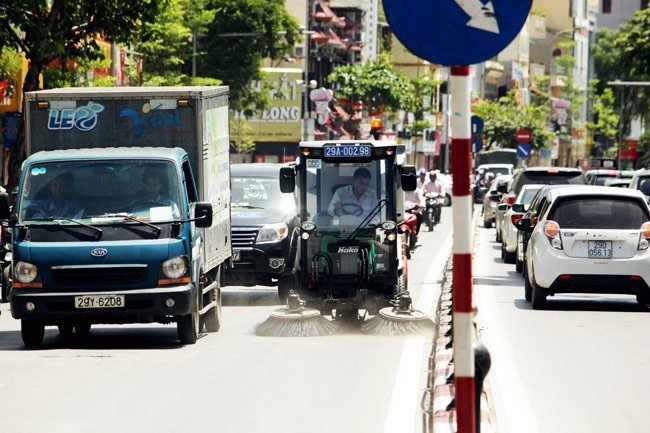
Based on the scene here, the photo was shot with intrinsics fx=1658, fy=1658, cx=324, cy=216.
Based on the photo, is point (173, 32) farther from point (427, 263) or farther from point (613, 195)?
point (613, 195)

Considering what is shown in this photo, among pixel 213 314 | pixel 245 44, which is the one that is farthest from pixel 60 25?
pixel 245 44

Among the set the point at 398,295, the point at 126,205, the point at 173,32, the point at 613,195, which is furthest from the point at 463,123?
the point at 173,32

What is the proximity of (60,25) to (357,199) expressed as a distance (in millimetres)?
12926

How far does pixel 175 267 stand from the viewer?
51.9 ft

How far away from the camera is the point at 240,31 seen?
73.7 metres

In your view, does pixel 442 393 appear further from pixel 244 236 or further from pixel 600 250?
pixel 244 236

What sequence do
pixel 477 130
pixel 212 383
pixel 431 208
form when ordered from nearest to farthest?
pixel 212 383 < pixel 431 208 < pixel 477 130

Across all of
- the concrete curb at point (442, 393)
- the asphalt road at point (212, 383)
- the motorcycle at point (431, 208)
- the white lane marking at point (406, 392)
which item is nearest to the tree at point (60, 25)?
the asphalt road at point (212, 383)

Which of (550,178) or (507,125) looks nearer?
(550,178)

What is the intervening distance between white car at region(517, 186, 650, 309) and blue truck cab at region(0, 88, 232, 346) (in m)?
6.02

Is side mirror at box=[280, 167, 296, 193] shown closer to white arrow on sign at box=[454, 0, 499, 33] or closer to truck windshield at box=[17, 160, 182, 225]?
truck windshield at box=[17, 160, 182, 225]

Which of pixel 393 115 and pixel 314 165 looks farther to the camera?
pixel 393 115

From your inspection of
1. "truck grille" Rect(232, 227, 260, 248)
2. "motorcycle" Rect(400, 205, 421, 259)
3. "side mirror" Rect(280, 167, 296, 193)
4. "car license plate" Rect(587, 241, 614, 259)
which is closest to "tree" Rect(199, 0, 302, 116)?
"motorcycle" Rect(400, 205, 421, 259)

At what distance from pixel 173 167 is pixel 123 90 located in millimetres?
1525
